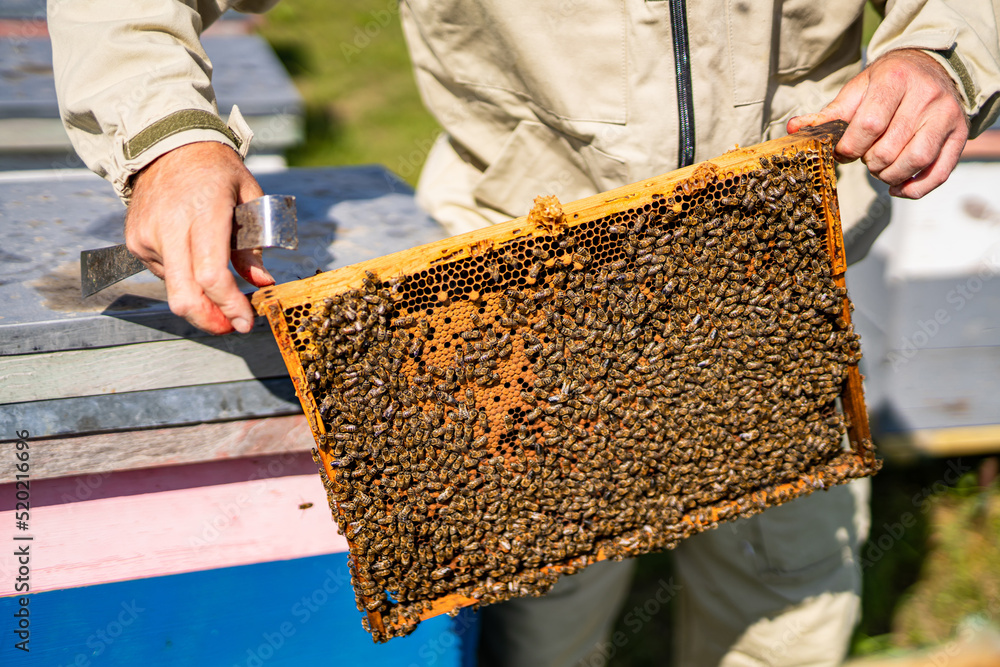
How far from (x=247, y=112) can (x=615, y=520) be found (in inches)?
145

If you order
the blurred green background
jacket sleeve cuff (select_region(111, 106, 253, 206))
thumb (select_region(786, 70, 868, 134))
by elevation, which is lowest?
the blurred green background

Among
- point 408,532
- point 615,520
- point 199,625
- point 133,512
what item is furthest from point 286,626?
point 615,520

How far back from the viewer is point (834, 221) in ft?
7.64

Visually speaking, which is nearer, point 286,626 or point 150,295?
point 150,295

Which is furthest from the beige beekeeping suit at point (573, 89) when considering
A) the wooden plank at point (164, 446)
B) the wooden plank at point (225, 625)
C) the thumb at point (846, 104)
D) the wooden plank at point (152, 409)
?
the wooden plank at point (225, 625)

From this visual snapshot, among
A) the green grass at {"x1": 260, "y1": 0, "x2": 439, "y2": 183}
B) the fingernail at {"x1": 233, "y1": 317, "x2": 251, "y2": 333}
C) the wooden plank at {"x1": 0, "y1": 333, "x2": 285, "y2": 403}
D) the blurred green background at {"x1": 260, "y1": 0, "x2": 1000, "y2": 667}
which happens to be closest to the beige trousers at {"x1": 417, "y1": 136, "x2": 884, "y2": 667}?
the blurred green background at {"x1": 260, "y1": 0, "x2": 1000, "y2": 667}

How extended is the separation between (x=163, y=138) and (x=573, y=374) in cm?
145

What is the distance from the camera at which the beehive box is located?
2.05 metres

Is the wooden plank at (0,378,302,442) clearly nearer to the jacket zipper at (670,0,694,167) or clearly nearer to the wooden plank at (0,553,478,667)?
the wooden plank at (0,553,478,667)

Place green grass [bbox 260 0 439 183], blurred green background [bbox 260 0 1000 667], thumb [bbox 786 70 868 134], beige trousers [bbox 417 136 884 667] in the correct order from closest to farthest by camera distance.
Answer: thumb [bbox 786 70 868 134] → beige trousers [bbox 417 136 884 667] → blurred green background [bbox 260 0 1000 667] → green grass [bbox 260 0 439 183]

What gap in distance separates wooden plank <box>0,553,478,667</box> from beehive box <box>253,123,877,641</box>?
65cm

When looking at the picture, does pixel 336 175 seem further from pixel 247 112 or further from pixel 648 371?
pixel 648 371

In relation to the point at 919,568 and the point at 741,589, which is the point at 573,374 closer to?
the point at 741,589

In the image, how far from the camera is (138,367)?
86.6 inches
